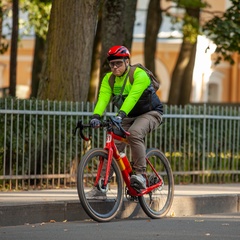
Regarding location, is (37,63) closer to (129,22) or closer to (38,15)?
(38,15)

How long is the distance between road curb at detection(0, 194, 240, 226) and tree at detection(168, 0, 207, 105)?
16544 mm

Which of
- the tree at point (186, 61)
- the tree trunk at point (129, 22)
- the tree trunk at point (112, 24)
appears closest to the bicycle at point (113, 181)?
the tree trunk at point (112, 24)

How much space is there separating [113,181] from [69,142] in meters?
4.01

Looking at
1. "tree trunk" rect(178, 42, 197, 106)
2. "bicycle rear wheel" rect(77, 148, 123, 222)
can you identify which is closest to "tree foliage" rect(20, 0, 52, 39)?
"tree trunk" rect(178, 42, 197, 106)

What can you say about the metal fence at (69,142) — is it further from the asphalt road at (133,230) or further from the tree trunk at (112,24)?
the asphalt road at (133,230)

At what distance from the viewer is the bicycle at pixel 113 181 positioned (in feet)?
41.4

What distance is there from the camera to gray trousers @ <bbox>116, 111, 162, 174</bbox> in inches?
516

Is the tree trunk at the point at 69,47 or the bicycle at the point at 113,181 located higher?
the tree trunk at the point at 69,47

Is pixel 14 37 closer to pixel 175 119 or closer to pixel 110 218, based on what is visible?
pixel 175 119

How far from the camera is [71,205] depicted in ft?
44.1

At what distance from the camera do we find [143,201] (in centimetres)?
1334

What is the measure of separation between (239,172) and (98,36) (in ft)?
29.1

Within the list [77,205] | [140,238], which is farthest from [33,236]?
[77,205]

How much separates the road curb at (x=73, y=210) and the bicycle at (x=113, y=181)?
326mm
